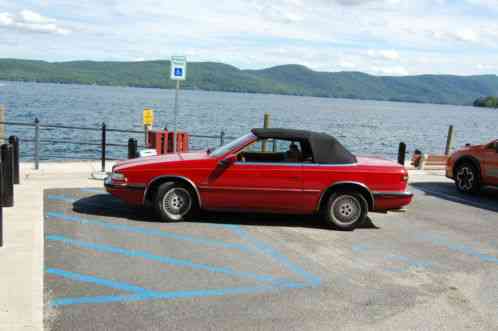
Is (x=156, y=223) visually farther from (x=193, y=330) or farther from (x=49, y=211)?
(x=193, y=330)

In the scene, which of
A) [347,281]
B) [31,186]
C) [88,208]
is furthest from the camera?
[31,186]

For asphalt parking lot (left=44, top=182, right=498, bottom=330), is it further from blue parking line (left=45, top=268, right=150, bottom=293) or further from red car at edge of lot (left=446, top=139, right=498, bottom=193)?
red car at edge of lot (left=446, top=139, right=498, bottom=193)

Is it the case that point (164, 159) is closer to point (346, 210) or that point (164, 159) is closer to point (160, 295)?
point (346, 210)

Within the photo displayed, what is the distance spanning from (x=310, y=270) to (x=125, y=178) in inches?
141

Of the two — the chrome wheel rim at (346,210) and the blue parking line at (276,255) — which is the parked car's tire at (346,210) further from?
the blue parking line at (276,255)

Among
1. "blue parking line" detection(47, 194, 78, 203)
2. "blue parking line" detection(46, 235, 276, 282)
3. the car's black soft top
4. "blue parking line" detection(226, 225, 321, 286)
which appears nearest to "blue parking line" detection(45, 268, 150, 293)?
"blue parking line" detection(46, 235, 276, 282)

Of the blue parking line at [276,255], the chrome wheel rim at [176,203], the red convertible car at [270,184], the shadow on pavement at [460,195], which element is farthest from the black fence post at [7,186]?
the shadow on pavement at [460,195]

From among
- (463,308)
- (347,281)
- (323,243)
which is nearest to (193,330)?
(347,281)

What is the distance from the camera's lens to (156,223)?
28.6ft

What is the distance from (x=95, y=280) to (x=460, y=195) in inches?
378

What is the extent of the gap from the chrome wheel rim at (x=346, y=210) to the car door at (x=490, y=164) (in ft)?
17.5

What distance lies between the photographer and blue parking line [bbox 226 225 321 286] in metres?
6.35

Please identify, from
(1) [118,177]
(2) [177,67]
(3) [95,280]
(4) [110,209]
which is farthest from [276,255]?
(2) [177,67]

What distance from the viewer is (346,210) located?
8.90 metres
